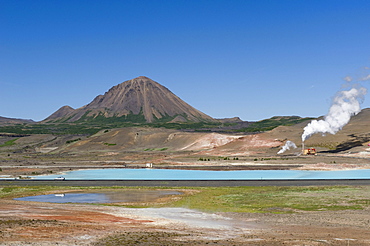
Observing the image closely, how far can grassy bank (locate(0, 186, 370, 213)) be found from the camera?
39.6m

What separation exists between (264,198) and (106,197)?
53.6 ft

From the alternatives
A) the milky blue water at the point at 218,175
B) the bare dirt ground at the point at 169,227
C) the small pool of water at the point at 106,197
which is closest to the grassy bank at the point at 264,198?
the small pool of water at the point at 106,197

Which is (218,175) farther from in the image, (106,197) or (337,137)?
(337,137)

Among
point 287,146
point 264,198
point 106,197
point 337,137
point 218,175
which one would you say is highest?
point 337,137

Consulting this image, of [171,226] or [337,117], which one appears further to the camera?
[337,117]

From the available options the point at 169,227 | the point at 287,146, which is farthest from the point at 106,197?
the point at 287,146

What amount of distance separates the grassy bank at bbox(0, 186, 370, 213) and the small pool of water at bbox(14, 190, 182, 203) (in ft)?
8.71

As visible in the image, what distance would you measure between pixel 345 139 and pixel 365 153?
17.4 m

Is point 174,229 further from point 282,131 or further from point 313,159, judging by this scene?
point 282,131

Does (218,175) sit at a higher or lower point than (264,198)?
higher

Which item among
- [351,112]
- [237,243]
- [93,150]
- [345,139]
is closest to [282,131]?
[345,139]

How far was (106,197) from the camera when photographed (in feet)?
160

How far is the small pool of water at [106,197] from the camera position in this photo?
152ft

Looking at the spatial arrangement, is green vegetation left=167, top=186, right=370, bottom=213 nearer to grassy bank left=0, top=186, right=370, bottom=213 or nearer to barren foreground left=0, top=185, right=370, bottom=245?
grassy bank left=0, top=186, right=370, bottom=213
